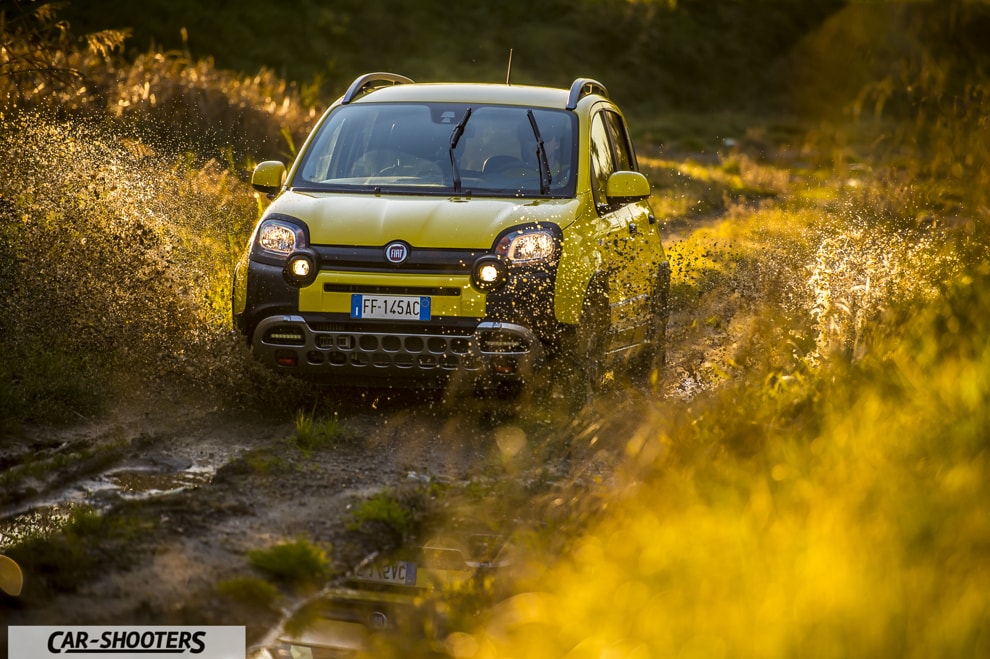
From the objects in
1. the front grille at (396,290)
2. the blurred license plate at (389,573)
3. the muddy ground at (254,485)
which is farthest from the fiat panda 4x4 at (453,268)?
the blurred license plate at (389,573)

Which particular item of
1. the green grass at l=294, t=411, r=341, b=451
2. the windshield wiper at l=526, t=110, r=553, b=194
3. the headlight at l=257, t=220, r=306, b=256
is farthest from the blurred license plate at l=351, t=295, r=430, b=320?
the windshield wiper at l=526, t=110, r=553, b=194

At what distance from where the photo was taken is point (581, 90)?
9.39 meters

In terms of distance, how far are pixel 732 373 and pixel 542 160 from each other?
1.82 metres

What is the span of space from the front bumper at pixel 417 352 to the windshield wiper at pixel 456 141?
129 cm

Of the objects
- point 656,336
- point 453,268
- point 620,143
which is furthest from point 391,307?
point 620,143

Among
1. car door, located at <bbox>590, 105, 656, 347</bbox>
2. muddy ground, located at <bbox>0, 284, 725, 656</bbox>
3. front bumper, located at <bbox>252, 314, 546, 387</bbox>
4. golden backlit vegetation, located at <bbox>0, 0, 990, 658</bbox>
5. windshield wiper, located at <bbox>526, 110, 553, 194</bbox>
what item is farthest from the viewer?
windshield wiper, located at <bbox>526, 110, 553, 194</bbox>

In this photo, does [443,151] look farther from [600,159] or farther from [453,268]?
[453,268]

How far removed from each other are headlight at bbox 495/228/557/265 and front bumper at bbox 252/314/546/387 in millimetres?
416

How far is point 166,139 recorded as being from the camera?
16359 mm

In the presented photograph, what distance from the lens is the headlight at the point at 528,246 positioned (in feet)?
25.1

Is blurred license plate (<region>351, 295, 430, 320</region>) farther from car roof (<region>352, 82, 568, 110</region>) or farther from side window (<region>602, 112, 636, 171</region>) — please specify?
side window (<region>602, 112, 636, 171</region>)

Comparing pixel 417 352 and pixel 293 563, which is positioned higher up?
pixel 417 352

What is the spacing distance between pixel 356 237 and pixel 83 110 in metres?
8.93

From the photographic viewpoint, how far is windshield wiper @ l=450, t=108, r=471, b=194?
852 cm
